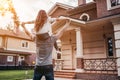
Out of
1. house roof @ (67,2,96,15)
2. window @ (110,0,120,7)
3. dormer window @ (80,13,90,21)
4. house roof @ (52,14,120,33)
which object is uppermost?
house roof @ (67,2,96,15)

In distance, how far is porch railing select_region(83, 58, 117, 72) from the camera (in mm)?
10755

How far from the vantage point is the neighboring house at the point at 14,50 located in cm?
2944

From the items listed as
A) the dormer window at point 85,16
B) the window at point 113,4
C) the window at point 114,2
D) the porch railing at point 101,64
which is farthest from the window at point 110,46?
the dormer window at point 85,16

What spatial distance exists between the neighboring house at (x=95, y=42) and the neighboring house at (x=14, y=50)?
55.8ft

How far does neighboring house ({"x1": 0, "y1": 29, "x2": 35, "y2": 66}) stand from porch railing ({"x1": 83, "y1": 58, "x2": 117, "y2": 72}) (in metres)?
20.4

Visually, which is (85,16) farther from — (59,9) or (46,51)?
(46,51)

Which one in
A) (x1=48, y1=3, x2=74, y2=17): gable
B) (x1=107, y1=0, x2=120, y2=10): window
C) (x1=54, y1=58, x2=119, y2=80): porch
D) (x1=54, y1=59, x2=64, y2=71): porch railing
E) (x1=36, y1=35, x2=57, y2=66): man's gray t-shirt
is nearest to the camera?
(x1=36, y1=35, x2=57, y2=66): man's gray t-shirt

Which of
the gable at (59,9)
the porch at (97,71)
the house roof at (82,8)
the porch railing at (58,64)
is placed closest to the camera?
the porch at (97,71)

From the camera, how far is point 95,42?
42.5ft

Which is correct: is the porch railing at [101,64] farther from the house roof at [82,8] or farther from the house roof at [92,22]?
the house roof at [82,8]

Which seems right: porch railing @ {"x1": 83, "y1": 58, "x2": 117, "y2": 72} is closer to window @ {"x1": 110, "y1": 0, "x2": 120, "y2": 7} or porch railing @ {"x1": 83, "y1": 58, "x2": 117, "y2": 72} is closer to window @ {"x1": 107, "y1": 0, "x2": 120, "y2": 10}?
window @ {"x1": 107, "y1": 0, "x2": 120, "y2": 10}

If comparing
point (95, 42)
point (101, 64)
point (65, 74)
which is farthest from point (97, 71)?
point (95, 42)

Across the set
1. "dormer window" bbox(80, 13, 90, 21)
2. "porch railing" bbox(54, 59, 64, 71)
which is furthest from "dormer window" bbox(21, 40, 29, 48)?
"dormer window" bbox(80, 13, 90, 21)

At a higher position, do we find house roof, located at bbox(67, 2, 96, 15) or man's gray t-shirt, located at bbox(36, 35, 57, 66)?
house roof, located at bbox(67, 2, 96, 15)
